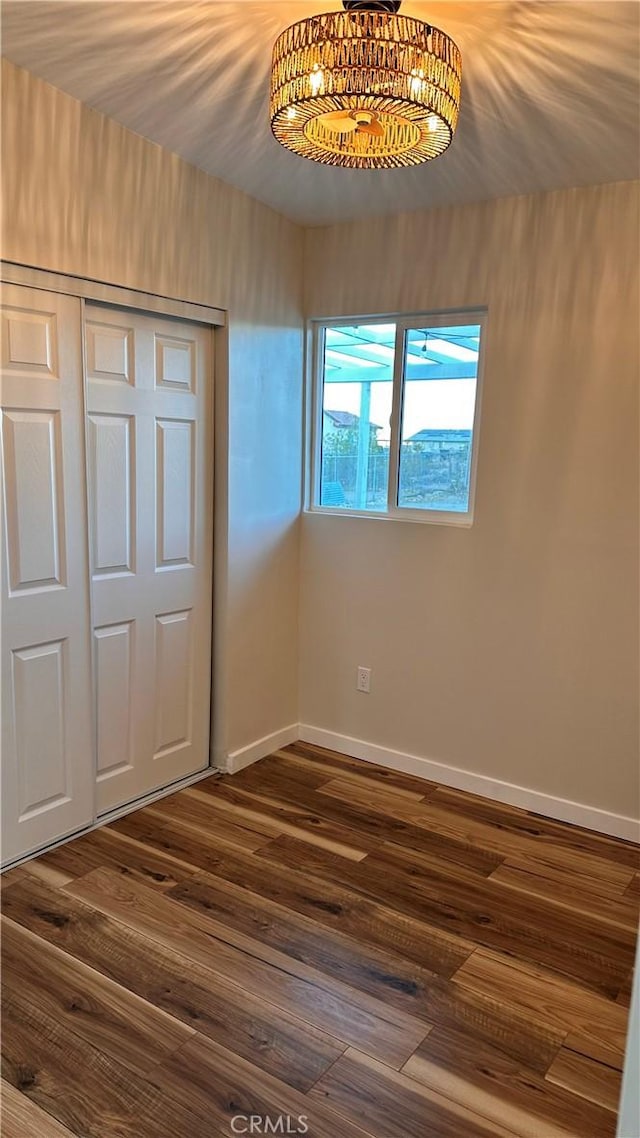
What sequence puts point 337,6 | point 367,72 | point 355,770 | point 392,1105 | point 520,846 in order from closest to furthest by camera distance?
point 367,72 → point 392,1105 → point 337,6 → point 520,846 → point 355,770

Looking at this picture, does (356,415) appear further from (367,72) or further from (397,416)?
(367,72)

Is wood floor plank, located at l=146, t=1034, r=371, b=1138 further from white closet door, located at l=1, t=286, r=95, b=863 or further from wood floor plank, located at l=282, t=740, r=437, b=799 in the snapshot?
wood floor plank, located at l=282, t=740, r=437, b=799

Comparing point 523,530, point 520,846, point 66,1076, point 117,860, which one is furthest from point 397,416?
point 66,1076

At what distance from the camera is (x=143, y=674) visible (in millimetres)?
2959

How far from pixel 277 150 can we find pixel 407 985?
8.90 feet

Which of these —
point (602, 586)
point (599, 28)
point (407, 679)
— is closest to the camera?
point (599, 28)

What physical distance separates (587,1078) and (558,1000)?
0.25 meters

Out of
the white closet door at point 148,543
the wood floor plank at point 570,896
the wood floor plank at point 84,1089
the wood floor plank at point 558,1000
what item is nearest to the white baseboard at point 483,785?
the wood floor plank at point 570,896

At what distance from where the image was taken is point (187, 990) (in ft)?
6.57

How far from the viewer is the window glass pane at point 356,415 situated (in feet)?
11.1

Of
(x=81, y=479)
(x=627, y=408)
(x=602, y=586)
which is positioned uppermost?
(x=627, y=408)

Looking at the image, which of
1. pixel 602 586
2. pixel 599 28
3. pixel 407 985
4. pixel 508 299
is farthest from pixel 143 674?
pixel 599 28

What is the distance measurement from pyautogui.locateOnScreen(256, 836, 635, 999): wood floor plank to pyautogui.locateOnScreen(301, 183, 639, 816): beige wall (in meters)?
0.68

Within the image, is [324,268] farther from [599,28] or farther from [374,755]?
[374,755]
